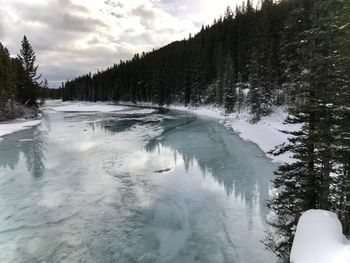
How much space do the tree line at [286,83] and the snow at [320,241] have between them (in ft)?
6.16

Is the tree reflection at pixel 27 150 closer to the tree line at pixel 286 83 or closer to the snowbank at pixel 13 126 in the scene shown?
the snowbank at pixel 13 126

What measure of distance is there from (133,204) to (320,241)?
10140 mm

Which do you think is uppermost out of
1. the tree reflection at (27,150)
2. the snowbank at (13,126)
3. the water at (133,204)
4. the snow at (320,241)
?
the snow at (320,241)

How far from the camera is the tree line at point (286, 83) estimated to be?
9344mm

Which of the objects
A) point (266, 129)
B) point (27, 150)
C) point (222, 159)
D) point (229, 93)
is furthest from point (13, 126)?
point (229, 93)

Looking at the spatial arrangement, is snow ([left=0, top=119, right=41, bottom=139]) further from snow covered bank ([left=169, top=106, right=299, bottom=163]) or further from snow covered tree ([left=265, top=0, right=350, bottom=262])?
snow covered tree ([left=265, top=0, right=350, bottom=262])

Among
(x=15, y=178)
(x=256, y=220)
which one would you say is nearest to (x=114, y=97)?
(x=15, y=178)

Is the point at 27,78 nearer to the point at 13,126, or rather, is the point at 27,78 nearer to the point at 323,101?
the point at 13,126

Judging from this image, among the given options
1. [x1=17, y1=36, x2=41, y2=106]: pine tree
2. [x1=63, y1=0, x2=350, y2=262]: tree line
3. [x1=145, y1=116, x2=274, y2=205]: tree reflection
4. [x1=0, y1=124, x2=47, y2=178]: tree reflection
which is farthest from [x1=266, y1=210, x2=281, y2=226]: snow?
[x1=17, y1=36, x2=41, y2=106]: pine tree

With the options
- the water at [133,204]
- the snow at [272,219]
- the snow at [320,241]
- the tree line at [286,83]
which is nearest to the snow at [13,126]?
the water at [133,204]

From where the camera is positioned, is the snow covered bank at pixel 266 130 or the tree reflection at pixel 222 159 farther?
the snow covered bank at pixel 266 130

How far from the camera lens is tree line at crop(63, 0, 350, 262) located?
9344mm

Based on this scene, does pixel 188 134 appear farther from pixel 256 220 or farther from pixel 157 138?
pixel 256 220

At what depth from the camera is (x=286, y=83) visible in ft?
35.5
